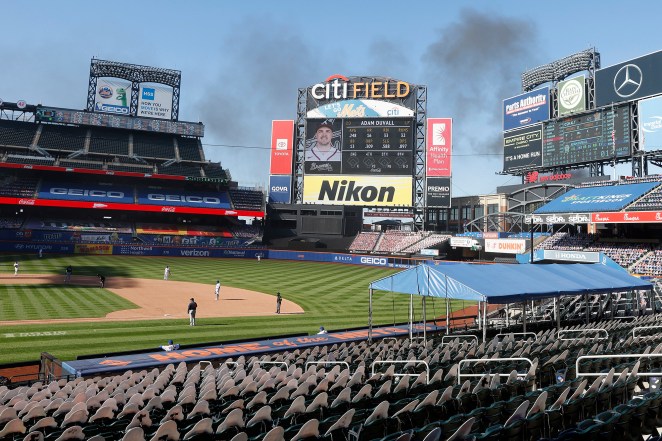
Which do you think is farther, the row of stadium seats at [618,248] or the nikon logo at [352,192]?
the nikon logo at [352,192]

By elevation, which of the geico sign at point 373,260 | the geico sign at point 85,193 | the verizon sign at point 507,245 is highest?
the geico sign at point 85,193

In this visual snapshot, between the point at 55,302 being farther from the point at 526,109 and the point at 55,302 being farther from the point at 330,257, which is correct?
the point at 526,109

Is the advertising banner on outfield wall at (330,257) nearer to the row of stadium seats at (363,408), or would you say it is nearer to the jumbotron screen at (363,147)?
the jumbotron screen at (363,147)

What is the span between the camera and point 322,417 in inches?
312

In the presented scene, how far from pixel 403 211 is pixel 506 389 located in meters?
73.1

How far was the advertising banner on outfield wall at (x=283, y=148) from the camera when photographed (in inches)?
3327

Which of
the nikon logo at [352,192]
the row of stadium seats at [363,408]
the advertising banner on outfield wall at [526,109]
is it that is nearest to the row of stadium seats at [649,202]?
the advertising banner on outfield wall at [526,109]

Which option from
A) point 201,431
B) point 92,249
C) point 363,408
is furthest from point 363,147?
point 201,431

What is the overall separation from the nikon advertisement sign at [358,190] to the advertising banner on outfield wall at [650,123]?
115 ft

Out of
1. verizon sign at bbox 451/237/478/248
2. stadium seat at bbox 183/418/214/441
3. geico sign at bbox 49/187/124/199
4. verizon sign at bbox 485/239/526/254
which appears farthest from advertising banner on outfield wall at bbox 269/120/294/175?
stadium seat at bbox 183/418/214/441

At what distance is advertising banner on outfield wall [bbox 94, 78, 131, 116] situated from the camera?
274 feet

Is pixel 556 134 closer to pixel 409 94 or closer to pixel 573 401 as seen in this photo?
pixel 409 94

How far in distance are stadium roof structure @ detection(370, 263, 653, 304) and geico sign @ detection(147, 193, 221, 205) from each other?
64.7 meters

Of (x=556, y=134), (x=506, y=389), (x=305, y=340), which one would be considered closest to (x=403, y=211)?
(x=556, y=134)
